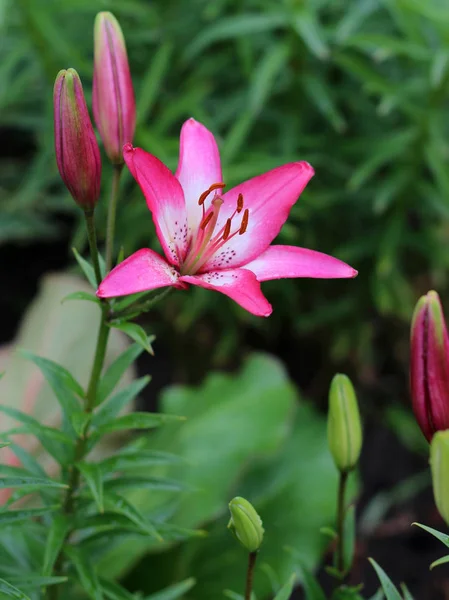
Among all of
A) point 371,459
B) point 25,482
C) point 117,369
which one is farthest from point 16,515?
point 371,459

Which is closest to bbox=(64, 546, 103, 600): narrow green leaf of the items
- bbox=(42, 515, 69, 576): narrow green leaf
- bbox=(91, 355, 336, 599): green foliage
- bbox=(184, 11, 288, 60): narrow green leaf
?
bbox=(42, 515, 69, 576): narrow green leaf

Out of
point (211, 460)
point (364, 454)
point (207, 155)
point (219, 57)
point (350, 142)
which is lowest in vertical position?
point (364, 454)

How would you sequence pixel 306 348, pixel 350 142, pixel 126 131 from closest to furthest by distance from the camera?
→ pixel 126 131
pixel 350 142
pixel 306 348

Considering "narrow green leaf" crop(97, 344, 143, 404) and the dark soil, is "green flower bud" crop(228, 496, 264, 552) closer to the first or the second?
"narrow green leaf" crop(97, 344, 143, 404)

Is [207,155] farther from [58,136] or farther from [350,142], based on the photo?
[350,142]

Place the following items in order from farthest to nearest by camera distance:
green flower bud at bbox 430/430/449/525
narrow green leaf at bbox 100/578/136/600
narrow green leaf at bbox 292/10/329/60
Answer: narrow green leaf at bbox 292/10/329/60 < narrow green leaf at bbox 100/578/136/600 < green flower bud at bbox 430/430/449/525

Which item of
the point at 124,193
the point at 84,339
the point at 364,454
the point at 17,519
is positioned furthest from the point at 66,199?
the point at 17,519
